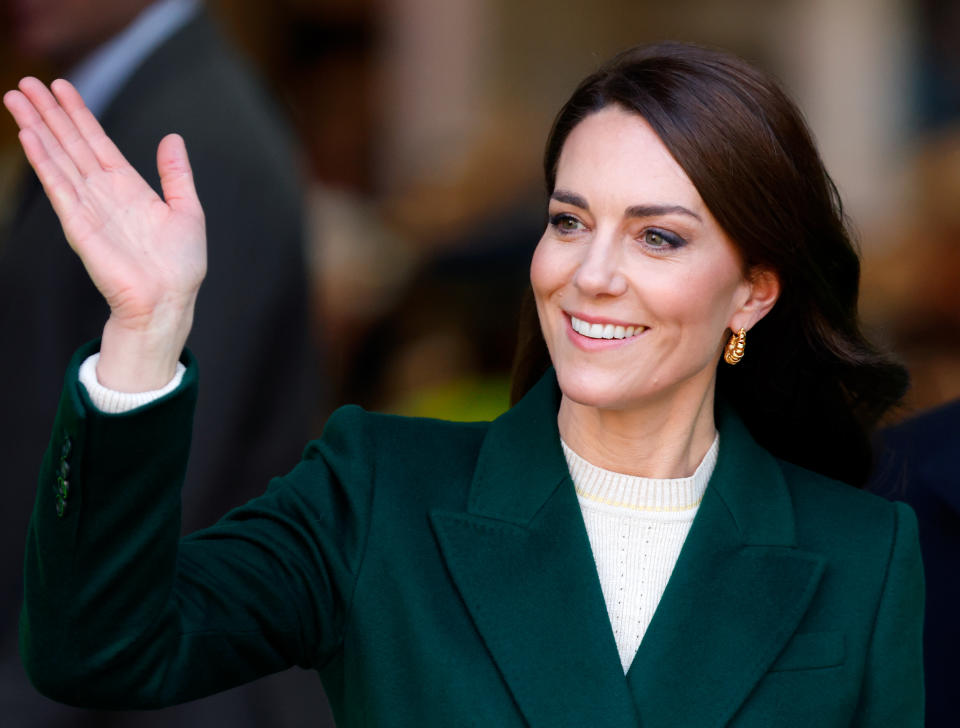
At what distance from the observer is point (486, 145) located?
18.3ft

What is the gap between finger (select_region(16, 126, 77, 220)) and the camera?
1637 millimetres

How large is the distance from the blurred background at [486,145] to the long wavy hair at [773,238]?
2443mm

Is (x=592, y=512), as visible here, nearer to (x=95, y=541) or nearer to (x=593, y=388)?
(x=593, y=388)

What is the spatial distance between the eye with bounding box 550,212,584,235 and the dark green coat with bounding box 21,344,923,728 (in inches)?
10.2

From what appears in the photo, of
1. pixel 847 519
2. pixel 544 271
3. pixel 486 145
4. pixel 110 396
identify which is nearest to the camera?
pixel 110 396

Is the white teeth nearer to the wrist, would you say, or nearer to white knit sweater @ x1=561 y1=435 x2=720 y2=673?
white knit sweater @ x1=561 y1=435 x2=720 y2=673

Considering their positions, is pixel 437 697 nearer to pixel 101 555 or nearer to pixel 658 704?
pixel 658 704

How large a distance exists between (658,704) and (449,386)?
10.7ft

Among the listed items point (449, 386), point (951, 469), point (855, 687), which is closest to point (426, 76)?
point (449, 386)

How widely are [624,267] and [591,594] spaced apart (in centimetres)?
44

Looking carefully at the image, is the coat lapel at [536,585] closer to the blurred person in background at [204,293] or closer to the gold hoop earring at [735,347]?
the gold hoop earring at [735,347]

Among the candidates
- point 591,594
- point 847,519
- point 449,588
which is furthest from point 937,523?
point 449,588

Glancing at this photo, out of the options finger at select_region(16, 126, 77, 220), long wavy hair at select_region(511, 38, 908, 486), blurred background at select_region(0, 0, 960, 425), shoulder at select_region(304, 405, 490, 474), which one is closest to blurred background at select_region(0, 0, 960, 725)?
blurred background at select_region(0, 0, 960, 425)

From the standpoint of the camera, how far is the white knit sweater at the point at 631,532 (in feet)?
6.93
